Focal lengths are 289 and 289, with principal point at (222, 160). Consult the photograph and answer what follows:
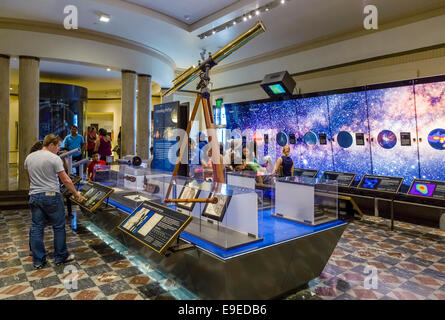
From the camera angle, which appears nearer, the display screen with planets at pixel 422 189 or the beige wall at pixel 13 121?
the display screen with planets at pixel 422 189

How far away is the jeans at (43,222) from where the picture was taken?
137 inches

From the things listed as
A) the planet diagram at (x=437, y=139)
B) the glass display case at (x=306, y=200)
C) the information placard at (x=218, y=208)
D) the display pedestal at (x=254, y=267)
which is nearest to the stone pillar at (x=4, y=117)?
the display pedestal at (x=254, y=267)

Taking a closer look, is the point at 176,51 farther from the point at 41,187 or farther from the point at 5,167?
the point at 41,187

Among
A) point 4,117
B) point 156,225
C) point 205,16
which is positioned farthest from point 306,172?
point 4,117

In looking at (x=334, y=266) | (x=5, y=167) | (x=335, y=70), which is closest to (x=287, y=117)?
(x=335, y=70)

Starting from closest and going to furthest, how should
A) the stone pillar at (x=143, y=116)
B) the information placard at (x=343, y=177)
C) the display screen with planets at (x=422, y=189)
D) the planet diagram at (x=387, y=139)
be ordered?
the display screen with planets at (x=422, y=189) → the planet diagram at (x=387, y=139) → the information placard at (x=343, y=177) → the stone pillar at (x=143, y=116)

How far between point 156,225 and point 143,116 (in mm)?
7251

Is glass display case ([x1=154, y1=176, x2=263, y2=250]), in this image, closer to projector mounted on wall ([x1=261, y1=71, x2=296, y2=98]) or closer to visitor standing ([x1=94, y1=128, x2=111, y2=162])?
visitor standing ([x1=94, y1=128, x2=111, y2=162])

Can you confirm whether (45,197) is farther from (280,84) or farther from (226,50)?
(280,84)

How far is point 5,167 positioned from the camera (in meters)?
7.21

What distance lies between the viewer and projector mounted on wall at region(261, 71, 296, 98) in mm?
7910

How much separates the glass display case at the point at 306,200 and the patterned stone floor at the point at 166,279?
0.73m

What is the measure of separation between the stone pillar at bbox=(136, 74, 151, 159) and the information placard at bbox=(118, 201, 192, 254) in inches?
263

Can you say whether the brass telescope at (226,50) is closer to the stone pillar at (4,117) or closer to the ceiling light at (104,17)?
the ceiling light at (104,17)
